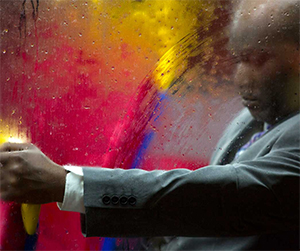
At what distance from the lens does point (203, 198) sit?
688mm

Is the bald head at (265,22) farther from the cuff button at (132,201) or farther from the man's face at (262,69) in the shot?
the cuff button at (132,201)

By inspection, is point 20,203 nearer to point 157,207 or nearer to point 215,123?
point 157,207

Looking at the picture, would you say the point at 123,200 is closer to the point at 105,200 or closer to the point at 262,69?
the point at 105,200

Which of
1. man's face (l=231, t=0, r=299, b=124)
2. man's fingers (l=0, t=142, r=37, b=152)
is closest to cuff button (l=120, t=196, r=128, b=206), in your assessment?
man's fingers (l=0, t=142, r=37, b=152)

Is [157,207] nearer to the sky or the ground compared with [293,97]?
Answer: nearer to the ground

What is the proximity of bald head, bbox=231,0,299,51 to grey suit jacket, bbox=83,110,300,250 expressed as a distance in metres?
0.17

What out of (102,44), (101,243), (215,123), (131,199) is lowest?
(101,243)

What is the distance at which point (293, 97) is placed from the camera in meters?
0.79

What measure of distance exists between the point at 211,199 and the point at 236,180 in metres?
0.06

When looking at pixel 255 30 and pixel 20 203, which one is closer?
pixel 20 203

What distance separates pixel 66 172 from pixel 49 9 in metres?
0.30

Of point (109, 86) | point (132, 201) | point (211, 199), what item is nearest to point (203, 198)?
point (211, 199)

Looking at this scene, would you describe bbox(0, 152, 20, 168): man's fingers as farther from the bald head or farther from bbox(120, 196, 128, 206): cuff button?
the bald head

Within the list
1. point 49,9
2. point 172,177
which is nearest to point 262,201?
point 172,177
